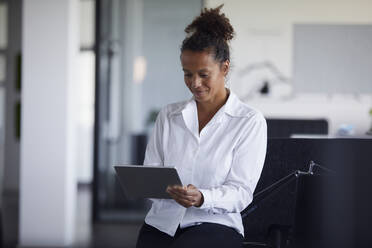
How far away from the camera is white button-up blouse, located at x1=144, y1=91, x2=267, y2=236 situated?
2.13 m

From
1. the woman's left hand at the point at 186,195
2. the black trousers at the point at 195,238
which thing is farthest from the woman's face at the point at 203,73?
the black trousers at the point at 195,238

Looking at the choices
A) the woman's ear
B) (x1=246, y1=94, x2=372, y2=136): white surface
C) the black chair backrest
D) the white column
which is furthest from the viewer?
(x1=246, y1=94, x2=372, y2=136): white surface

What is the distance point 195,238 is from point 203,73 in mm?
643

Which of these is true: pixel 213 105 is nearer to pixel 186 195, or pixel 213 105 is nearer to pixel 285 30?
pixel 186 195

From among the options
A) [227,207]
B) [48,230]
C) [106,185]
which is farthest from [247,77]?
[227,207]

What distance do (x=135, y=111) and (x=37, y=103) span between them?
1.49 meters

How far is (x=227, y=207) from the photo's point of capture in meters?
2.08

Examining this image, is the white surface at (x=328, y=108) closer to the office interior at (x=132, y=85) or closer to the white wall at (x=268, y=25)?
the office interior at (x=132, y=85)

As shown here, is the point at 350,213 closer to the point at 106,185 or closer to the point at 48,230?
the point at 48,230

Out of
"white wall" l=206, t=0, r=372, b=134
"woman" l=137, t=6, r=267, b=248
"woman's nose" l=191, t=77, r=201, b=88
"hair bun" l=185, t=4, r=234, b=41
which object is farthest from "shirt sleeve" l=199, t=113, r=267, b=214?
"white wall" l=206, t=0, r=372, b=134

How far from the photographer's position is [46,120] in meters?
4.49

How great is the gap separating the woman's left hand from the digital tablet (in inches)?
0.9

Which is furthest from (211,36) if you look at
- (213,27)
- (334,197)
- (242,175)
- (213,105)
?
(334,197)

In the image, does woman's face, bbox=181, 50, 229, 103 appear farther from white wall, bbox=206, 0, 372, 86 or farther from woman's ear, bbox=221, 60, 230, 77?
white wall, bbox=206, 0, 372, 86
